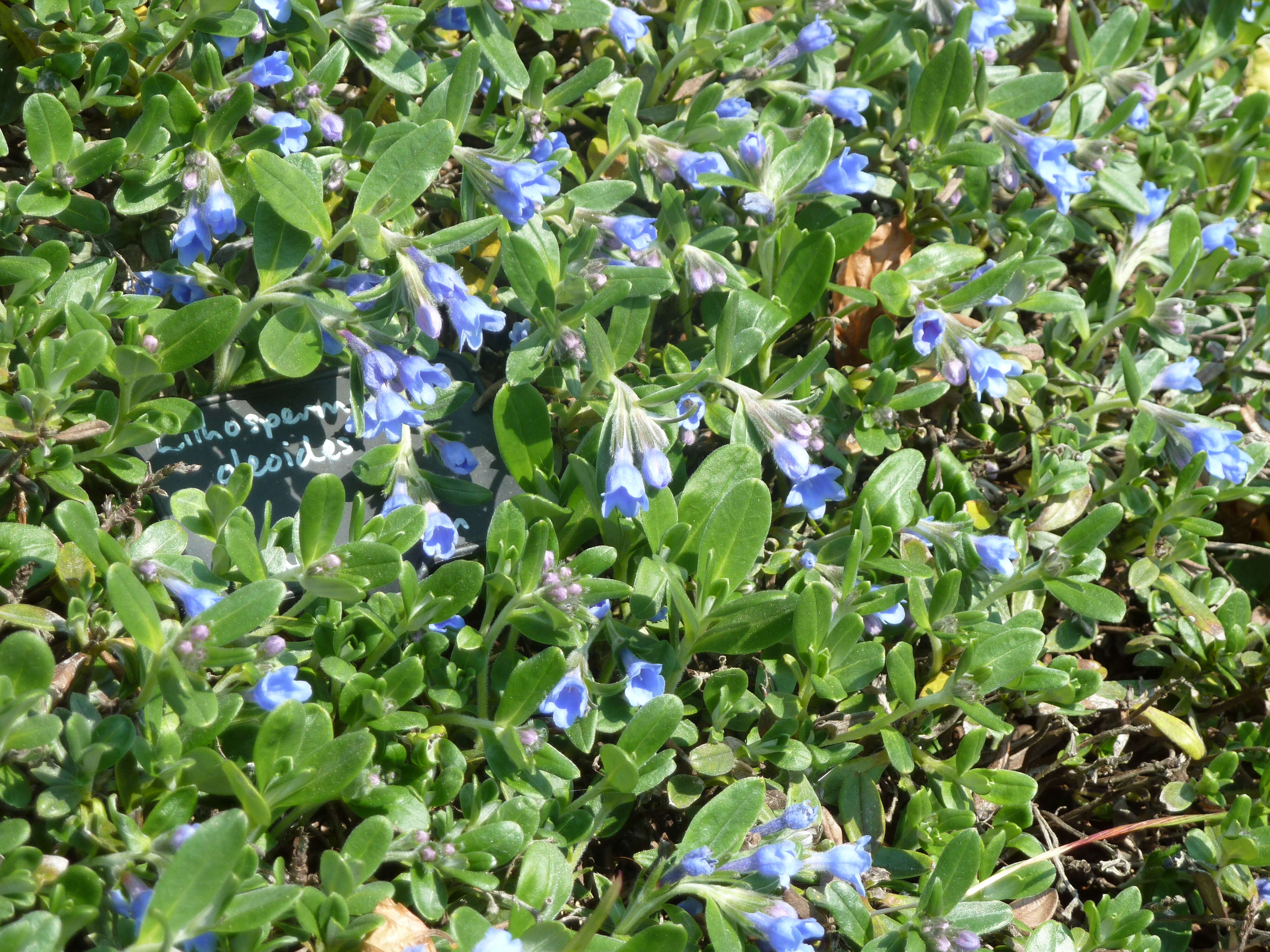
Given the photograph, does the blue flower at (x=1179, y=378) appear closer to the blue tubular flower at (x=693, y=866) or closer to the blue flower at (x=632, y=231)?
the blue flower at (x=632, y=231)

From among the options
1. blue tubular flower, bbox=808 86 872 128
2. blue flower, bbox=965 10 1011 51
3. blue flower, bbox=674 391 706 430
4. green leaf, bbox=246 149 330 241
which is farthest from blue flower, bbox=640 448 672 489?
blue flower, bbox=965 10 1011 51

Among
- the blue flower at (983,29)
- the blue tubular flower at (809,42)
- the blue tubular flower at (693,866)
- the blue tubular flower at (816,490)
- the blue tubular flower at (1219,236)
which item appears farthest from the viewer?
the blue tubular flower at (1219,236)

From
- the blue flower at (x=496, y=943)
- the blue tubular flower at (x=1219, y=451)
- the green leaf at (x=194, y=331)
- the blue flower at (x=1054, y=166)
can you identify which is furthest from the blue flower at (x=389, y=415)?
the blue tubular flower at (x=1219, y=451)

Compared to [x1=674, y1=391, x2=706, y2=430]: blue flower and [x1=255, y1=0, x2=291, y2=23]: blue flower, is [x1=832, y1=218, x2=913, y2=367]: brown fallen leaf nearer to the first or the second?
[x1=674, y1=391, x2=706, y2=430]: blue flower

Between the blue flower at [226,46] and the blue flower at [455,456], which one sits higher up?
the blue flower at [226,46]

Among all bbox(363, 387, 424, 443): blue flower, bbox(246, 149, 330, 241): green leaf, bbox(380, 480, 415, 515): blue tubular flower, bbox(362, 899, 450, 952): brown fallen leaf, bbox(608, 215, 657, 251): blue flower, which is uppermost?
bbox(246, 149, 330, 241): green leaf
